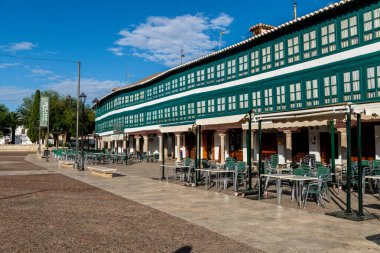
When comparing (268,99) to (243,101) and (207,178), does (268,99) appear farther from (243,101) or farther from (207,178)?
(207,178)

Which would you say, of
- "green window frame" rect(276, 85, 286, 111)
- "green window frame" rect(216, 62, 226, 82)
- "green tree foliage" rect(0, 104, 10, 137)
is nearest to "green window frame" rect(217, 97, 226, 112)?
"green window frame" rect(216, 62, 226, 82)

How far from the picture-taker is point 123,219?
839 cm

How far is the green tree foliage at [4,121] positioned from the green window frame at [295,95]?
87.7 meters

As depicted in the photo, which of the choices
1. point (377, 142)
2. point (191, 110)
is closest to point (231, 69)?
point (191, 110)

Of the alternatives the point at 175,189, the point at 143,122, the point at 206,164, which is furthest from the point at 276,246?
the point at 143,122

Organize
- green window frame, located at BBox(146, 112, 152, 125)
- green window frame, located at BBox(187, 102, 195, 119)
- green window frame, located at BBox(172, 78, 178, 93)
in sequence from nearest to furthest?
green window frame, located at BBox(187, 102, 195, 119)
green window frame, located at BBox(172, 78, 178, 93)
green window frame, located at BBox(146, 112, 152, 125)

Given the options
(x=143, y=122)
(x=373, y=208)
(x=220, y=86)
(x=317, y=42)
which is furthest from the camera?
(x=143, y=122)

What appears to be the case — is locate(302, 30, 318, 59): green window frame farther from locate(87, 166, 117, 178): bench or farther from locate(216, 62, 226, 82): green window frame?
locate(87, 166, 117, 178): bench

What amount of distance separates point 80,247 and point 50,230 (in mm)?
1486

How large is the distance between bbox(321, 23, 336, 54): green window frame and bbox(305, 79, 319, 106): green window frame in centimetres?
176

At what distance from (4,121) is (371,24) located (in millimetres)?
94135

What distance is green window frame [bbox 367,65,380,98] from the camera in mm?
17219

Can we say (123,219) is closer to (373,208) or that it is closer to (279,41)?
(373,208)

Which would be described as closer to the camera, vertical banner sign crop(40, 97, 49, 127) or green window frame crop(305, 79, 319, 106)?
Answer: green window frame crop(305, 79, 319, 106)
